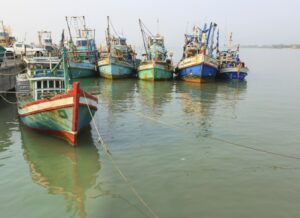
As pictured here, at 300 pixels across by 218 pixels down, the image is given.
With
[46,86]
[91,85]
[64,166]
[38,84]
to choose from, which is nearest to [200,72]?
[91,85]

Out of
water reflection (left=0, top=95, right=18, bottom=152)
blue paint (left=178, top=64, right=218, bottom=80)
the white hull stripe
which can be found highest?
blue paint (left=178, top=64, right=218, bottom=80)

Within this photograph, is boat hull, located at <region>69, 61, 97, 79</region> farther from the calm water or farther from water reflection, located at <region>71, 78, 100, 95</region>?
the calm water

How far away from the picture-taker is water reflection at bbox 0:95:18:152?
14.8 metres

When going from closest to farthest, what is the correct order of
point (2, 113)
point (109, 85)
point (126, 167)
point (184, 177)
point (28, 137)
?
1. point (184, 177)
2. point (126, 167)
3. point (28, 137)
4. point (2, 113)
5. point (109, 85)

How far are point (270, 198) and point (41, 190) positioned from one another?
6.71 m

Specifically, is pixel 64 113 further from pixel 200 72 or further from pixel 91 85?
pixel 200 72

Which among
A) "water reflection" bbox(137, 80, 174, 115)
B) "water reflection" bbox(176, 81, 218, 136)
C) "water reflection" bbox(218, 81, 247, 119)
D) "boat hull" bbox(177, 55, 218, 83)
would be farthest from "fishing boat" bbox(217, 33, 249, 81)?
"water reflection" bbox(137, 80, 174, 115)

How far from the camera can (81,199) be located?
31.1 feet

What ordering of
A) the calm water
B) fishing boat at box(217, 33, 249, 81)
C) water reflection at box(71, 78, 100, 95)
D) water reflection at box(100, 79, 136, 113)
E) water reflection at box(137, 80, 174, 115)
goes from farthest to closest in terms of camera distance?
fishing boat at box(217, 33, 249, 81) < water reflection at box(71, 78, 100, 95) < water reflection at box(100, 79, 136, 113) < water reflection at box(137, 80, 174, 115) < the calm water

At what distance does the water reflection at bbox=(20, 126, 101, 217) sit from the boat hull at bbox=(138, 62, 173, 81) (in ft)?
73.5

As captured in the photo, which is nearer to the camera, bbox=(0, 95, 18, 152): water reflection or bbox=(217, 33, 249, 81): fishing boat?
bbox=(0, 95, 18, 152): water reflection

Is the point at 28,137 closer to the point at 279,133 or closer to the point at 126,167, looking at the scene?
the point at 126,167

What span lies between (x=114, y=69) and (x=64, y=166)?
2819 centimetres

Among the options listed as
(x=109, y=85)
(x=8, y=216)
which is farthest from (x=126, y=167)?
(x=109, y=85)
